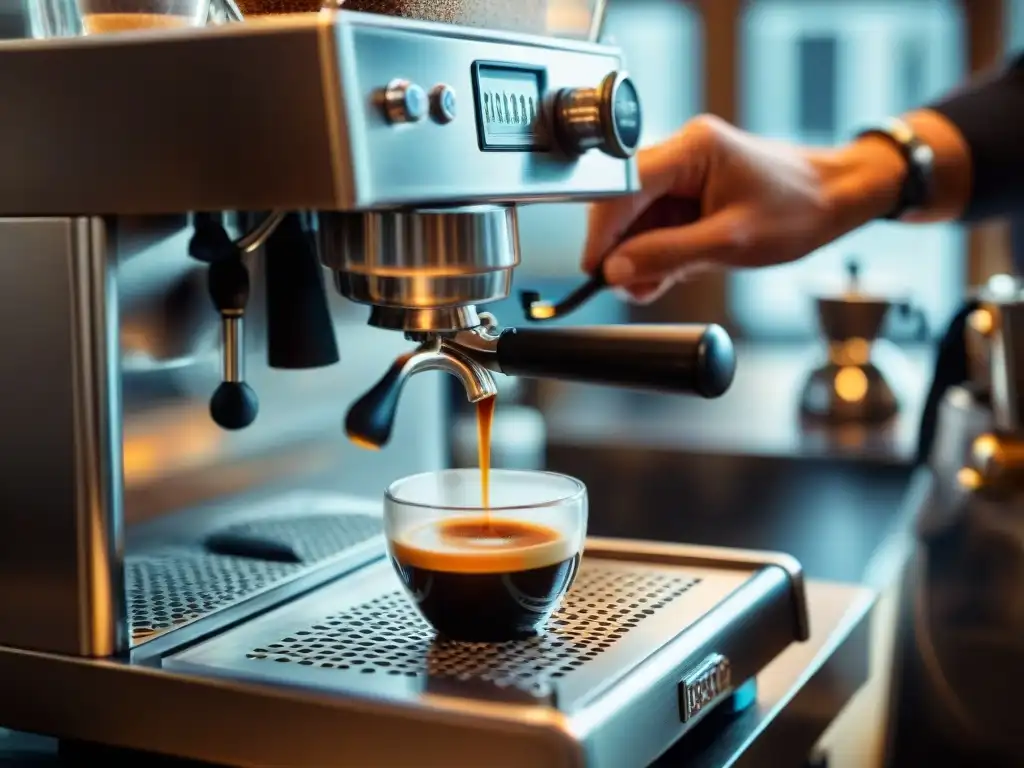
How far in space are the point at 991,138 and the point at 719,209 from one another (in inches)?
15.4

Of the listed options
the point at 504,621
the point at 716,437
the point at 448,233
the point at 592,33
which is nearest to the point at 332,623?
the point at 504,621

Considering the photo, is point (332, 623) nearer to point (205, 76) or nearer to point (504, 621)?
point (504, 621)

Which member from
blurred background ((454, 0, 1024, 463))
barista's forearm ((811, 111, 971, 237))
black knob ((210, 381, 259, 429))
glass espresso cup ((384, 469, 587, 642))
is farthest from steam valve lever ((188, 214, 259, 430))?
blurred background ((454, 0, 1024, 463))

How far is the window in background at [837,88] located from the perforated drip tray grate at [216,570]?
2.41m

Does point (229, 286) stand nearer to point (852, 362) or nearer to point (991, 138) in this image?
point (991, 138)

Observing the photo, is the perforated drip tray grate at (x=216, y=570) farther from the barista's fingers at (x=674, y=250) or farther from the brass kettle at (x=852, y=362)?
the brass kettle at (x=852, y=362)

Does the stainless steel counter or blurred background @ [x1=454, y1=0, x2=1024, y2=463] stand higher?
blurred background @ [x1=454, y1=0, x2=1024, y2=463]

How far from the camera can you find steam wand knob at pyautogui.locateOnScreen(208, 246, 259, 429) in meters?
0.65

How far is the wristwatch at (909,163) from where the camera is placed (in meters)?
1.06

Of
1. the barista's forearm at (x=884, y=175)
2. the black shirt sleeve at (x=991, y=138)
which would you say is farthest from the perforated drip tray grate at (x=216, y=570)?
the black shirt sleeve at (x=991, y=138)

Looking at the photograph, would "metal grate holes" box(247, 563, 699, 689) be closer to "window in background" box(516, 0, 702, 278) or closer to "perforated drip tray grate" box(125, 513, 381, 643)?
"perforated drip tray grate" box(125, 513, 381, 643)

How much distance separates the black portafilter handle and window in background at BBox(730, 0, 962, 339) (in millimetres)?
2544

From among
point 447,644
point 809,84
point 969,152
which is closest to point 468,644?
point 447,644

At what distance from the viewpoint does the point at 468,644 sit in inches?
23.8
